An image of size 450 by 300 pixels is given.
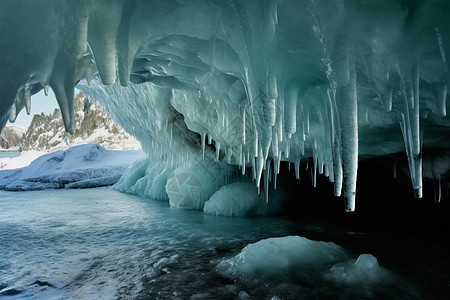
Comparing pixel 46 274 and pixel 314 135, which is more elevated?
pixel 314 135

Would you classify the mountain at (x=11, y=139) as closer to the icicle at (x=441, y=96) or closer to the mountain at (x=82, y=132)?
the mountain at (x=82, y=132)

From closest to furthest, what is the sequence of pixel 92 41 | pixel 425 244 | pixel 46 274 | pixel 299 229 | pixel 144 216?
pixel 92 41 < pixel 46 274 < pixel 425 244 < pixel 299 229 < pixel 144 216

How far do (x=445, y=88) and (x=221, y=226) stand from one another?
4827 millimetres

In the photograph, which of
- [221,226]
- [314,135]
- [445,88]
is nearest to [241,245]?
[221,226]

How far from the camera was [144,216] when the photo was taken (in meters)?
7.94

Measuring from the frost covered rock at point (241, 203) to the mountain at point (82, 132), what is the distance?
22412 millimetres

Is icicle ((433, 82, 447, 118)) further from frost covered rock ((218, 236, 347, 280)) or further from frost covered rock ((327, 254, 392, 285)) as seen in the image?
frost covered rock ((218, 236, 347, 280))

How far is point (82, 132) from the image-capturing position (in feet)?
Answer: 150

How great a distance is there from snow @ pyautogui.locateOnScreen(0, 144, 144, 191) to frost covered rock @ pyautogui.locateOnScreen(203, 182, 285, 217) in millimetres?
11492

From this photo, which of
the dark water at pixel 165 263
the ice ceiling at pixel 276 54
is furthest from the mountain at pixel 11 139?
the ice ceiling at pixel 276 54

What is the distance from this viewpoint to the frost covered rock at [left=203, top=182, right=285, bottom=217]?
25.5 feet

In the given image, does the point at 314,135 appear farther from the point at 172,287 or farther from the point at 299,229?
the point at 172,287

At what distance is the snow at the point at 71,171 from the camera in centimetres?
1656

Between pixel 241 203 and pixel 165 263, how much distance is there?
3.87 m
